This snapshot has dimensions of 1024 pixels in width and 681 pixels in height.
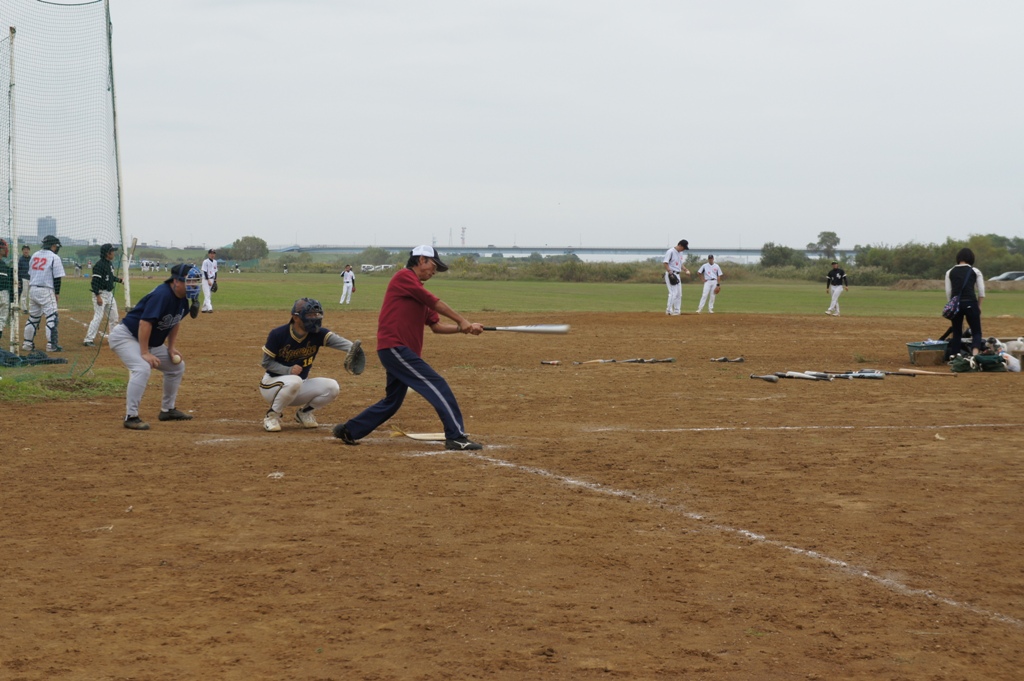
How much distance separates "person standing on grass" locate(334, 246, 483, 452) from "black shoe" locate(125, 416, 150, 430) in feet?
8.04

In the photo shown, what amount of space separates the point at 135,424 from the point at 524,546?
5912 mm

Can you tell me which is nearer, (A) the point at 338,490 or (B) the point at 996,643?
(B) the point at 996,643

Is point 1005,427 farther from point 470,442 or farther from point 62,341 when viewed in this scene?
point 62,341

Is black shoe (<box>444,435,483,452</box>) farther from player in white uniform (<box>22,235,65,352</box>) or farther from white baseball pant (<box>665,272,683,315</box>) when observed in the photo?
white baseball pant (<box>665,272,683,315</box>)

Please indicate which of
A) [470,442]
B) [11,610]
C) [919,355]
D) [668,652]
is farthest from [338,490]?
[919,355]

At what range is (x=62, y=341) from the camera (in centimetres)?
2133

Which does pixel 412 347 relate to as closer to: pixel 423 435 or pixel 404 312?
pixel 404 312

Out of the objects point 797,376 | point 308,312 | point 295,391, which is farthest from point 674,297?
point 308,312

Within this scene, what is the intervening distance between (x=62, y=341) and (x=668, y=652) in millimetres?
19466

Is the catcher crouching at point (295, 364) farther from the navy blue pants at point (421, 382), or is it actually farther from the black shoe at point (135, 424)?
the black shoe at point (135, 424)

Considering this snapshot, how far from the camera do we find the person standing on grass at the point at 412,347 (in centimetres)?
945

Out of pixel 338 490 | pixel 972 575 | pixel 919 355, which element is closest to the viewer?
pixel 972 575

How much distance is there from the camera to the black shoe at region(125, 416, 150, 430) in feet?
35.2

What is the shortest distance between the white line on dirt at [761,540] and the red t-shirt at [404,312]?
1.08 m
